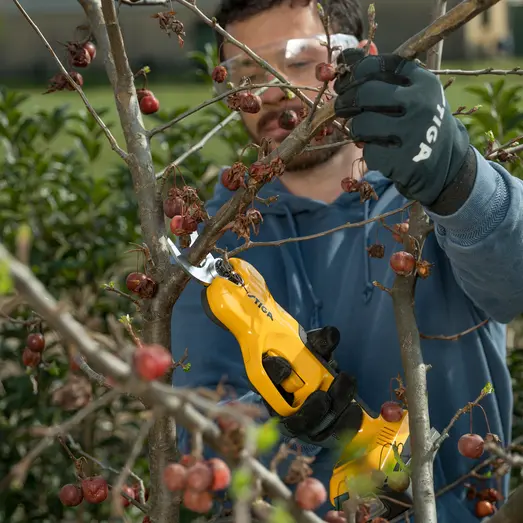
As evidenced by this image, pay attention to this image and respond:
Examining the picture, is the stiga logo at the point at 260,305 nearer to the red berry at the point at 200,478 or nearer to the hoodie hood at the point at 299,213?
the hoodie hood at the point at 299,213

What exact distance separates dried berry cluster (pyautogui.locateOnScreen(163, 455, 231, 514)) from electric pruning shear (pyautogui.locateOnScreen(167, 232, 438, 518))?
77cm

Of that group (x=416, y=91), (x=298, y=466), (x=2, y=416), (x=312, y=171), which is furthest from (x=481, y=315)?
(x=2, y=416)

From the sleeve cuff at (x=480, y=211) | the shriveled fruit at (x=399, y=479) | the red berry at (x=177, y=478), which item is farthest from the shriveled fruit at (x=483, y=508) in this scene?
the red berry at (x=177, y=478)

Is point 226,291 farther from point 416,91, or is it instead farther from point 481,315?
point 481,315

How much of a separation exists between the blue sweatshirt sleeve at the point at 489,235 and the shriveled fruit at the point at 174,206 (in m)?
0.54

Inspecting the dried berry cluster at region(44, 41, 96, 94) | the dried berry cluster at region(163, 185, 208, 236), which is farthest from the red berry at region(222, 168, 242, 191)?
the dried berry cluster at region(44, 41, 96, 94)

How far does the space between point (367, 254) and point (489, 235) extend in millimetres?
645

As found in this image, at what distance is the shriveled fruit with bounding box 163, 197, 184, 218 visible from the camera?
1.70 meters

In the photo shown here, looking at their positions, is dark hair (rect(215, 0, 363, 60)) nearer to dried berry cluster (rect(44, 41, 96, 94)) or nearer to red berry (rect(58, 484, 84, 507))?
dried berry cluster (rect(44, 41, 96, 94))

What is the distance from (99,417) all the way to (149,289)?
6.11ft

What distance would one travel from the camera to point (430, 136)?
159 cm

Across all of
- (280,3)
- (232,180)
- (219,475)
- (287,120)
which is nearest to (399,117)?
(232,180)

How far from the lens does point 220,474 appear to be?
960mm

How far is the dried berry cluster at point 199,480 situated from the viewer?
950 mm
